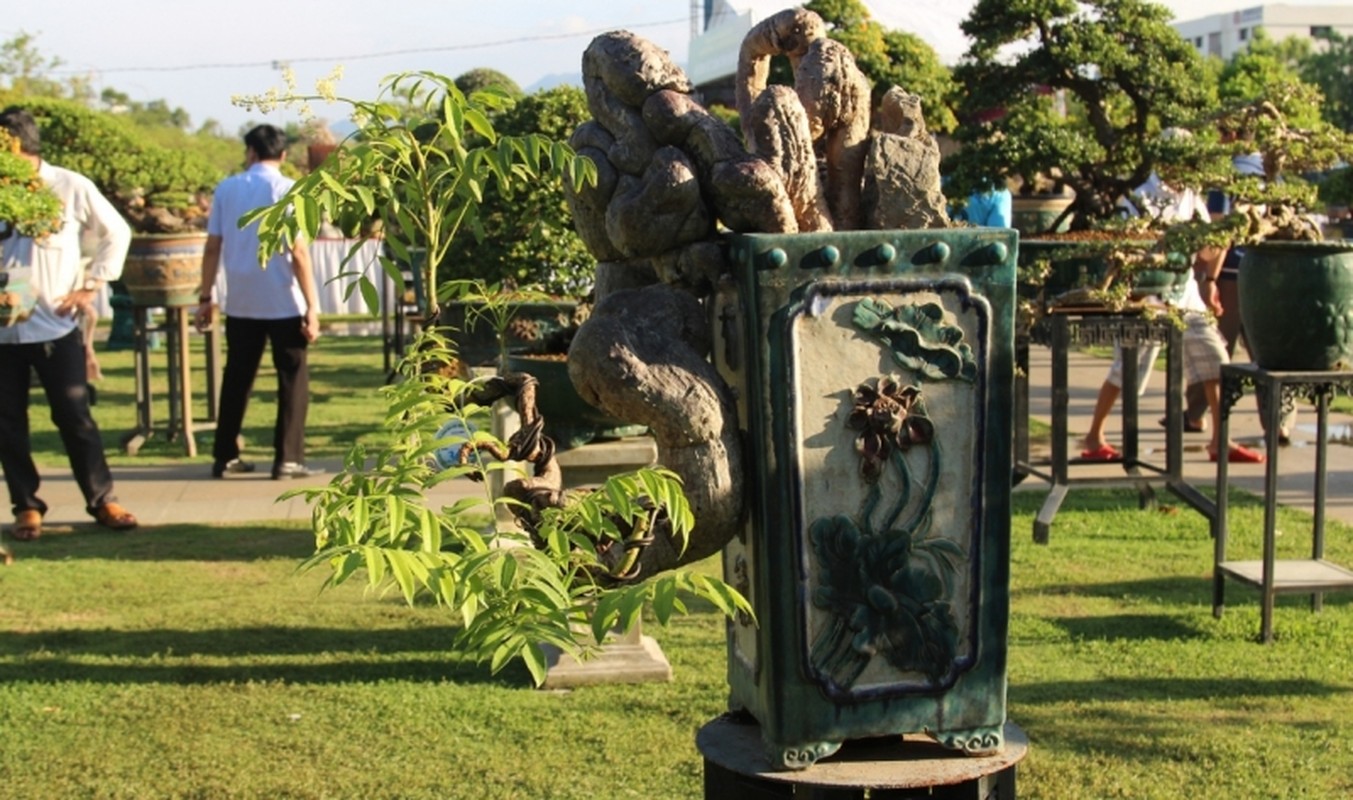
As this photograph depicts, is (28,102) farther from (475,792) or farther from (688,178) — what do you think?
(688,178)

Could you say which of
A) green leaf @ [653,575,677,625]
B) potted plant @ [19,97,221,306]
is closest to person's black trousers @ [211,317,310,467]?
potted plant @ [19,97,221,306]

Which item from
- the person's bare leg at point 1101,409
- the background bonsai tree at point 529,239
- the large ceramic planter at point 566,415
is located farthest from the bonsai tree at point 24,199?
the person's bare leg at point 1101,409

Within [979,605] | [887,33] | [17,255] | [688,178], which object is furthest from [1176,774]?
[887,33]

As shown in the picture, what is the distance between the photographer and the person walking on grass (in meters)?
9.09

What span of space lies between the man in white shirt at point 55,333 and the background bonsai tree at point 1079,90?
4.65 m

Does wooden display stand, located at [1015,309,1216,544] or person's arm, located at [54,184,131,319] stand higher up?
person's arm, located at [54,184,131,319]

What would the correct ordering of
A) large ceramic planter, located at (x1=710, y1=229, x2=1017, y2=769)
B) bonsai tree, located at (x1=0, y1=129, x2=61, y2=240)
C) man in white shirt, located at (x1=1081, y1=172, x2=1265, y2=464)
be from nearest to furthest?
large ceramic planter, located at (x1=710, y1=229, x2=1017, y2=769), bonsai tree, located at (x1=0, y1=129, x2=61, y2=240), man in white shirt, located at (x1=1081, y1=172, x2=1265, y2=464)

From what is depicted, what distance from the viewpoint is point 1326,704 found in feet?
17.6

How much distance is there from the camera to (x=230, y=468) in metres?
9.79

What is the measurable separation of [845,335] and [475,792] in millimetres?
2211

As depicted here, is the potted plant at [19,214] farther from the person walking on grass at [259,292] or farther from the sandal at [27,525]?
the person walking on grass at [259,292]

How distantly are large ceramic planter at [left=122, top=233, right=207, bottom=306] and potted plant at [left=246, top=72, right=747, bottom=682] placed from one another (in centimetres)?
755

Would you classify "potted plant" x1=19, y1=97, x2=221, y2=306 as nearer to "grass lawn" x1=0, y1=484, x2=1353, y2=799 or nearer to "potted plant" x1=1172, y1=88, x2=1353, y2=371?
"grass lawn" x1=0, y1=484, x2=1353, y2=799

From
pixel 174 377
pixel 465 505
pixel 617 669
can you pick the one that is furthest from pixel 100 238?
pixel 465 505
